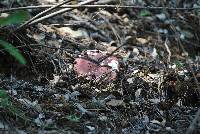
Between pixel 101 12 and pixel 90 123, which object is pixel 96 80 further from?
pixel 101 12

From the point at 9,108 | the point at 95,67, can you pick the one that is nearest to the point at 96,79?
the point at 95,67

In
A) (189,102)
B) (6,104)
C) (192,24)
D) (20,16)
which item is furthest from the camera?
(192,24)

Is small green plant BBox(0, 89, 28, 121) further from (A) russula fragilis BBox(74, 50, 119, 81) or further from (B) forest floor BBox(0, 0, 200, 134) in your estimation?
(A) russula fragilis BBox(74, 50, 119, 81)

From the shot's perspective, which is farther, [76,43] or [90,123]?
[76,43]

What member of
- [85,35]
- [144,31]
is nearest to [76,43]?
[85,35]

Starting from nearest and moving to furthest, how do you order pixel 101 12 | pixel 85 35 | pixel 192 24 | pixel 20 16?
pixel 20 16 < pixel 85 35 < pixel 101 12 < pixel 192 24
